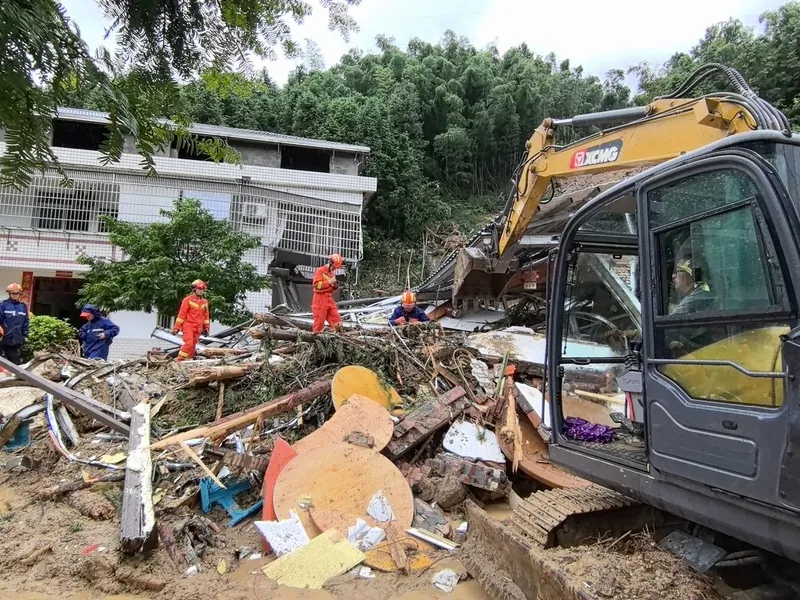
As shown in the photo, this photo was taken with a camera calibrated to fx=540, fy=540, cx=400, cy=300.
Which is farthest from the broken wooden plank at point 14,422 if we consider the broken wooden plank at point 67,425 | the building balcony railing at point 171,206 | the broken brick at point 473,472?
the building balcony railing at point 171,206

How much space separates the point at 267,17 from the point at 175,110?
31cm

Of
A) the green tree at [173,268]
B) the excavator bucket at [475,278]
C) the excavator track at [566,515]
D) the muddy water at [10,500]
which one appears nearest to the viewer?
the excavator track at [566,515]

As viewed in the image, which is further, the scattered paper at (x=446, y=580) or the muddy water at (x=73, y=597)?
the scattered paper at (x=446, y=580)

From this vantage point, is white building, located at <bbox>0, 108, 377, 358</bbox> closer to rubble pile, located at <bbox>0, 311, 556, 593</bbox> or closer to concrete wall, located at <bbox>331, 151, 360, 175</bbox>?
concrete wall, located at <bbox>331, 151, 360, 175</bbox>

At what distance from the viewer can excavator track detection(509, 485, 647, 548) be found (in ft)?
9.66

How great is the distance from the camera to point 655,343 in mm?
2547

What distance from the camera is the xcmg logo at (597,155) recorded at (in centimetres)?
420

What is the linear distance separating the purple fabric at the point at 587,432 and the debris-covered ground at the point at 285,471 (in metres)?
0.04

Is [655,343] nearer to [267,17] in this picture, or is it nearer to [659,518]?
[659,518]

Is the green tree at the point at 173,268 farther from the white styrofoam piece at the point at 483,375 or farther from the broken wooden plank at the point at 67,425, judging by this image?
Answer: the white styrofoam piece at the point at 483,375

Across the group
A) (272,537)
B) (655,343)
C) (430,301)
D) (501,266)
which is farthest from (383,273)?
(655,343)

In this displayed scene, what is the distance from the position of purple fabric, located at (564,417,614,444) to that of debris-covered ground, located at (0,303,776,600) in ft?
0.14

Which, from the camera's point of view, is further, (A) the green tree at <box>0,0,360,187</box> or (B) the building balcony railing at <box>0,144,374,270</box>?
(B) the building balcony railing at <box>0,144,374,270</box>

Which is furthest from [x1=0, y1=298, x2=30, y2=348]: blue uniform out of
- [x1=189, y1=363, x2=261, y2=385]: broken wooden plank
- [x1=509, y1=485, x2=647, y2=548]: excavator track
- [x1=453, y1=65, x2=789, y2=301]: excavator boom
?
[x1=509, y1=485, x2=647, y2=548]: excavator track
